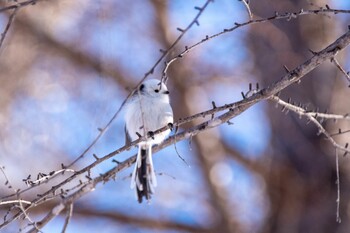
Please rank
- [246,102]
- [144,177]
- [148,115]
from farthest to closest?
[148,115]
[144,177]
[246,102]

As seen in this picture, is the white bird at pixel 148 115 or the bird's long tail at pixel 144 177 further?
the white bird at pixel 148 115

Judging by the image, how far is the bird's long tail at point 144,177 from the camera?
2.07m

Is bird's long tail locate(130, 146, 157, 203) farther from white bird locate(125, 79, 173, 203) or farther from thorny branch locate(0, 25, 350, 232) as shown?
thorny branch locate(0, 25, 350, 232)

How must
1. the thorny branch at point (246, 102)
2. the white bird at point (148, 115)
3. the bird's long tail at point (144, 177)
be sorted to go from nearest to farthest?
the thorny branch at point (246, 102) < the bird's long tail at point (144, 177) < the white bird at point (148, 115)

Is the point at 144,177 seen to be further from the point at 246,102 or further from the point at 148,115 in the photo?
the point at 246,102

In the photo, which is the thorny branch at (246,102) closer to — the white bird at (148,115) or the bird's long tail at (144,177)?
the bird's long tail at (144,177)

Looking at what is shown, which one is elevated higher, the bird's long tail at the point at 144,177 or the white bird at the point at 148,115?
the white bird at the point at 148,115

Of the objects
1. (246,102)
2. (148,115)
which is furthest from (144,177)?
(246,102)

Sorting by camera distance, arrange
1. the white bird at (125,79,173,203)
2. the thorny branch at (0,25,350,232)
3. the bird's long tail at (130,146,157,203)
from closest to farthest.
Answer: the thorny branch at (0,25,350,232) → the bird's long tail at (130,146,157,203) → the white bird at (125,79,173,203)

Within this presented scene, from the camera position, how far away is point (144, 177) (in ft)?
6.80

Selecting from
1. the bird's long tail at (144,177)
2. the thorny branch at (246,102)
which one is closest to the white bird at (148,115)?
the bird's long tail at (144,177)

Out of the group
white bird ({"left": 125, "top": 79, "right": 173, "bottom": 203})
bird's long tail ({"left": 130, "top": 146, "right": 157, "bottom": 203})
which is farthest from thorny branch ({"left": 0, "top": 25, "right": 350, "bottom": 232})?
white bird ({"left": 125, "top": 79, "right": 173, "bottom": 203})

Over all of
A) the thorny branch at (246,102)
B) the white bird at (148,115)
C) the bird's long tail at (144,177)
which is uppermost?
the white bird at (148,115)

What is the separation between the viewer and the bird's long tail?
2070 mm
